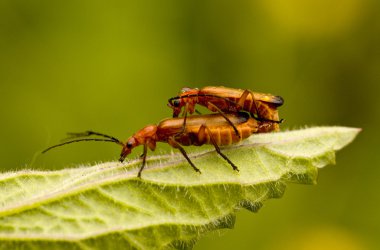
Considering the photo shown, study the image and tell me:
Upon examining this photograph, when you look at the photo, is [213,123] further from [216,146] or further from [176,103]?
[176,103]

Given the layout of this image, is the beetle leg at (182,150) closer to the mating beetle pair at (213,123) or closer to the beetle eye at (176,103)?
the mating beetle pair at (213,123)

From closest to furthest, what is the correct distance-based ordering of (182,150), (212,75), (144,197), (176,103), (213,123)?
1. (144,197)
2. (182,150)
3. (213,123)
4. (176,103)
5. (212,75)

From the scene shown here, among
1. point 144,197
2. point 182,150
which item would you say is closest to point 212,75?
point 182,150

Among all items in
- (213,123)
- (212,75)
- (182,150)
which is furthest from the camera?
(212,75)

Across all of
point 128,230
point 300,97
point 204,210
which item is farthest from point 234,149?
point 300,97

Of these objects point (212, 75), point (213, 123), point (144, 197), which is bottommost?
point (144, 197)

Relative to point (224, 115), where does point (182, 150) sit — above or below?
below

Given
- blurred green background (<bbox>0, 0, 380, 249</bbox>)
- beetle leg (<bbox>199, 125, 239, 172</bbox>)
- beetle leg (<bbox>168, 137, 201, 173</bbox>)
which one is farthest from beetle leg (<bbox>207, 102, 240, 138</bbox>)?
blurred green background (<bbox>0, 0, 380, 249</bbox>)

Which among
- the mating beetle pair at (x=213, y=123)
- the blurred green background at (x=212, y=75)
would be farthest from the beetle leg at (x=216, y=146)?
the blurred green background at (x=212, y=75)
